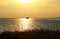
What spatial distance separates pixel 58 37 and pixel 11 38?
107 inches

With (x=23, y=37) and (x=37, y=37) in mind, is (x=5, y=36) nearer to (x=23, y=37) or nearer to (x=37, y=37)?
(x=23, y=37)

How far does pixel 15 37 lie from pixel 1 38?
80 centimetres

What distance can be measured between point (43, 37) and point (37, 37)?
0.36 meters

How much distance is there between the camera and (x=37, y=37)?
1012cm

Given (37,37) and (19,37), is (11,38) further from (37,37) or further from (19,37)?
(37,37)

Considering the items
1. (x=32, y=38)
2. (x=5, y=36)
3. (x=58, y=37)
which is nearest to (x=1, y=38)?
(x=5, y=36)

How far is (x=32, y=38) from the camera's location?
9.84 metres

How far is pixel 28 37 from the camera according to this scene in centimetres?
989

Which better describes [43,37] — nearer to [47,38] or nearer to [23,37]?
[47,38]

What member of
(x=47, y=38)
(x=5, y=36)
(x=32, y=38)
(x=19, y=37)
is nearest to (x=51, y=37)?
(x=47, y=38)

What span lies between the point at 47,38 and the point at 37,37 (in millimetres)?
610

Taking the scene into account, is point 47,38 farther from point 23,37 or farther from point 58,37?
point 23,37

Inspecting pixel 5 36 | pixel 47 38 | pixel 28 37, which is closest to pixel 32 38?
pixel 28 37

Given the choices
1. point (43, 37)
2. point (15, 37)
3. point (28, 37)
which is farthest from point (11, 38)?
point (43, 37)
